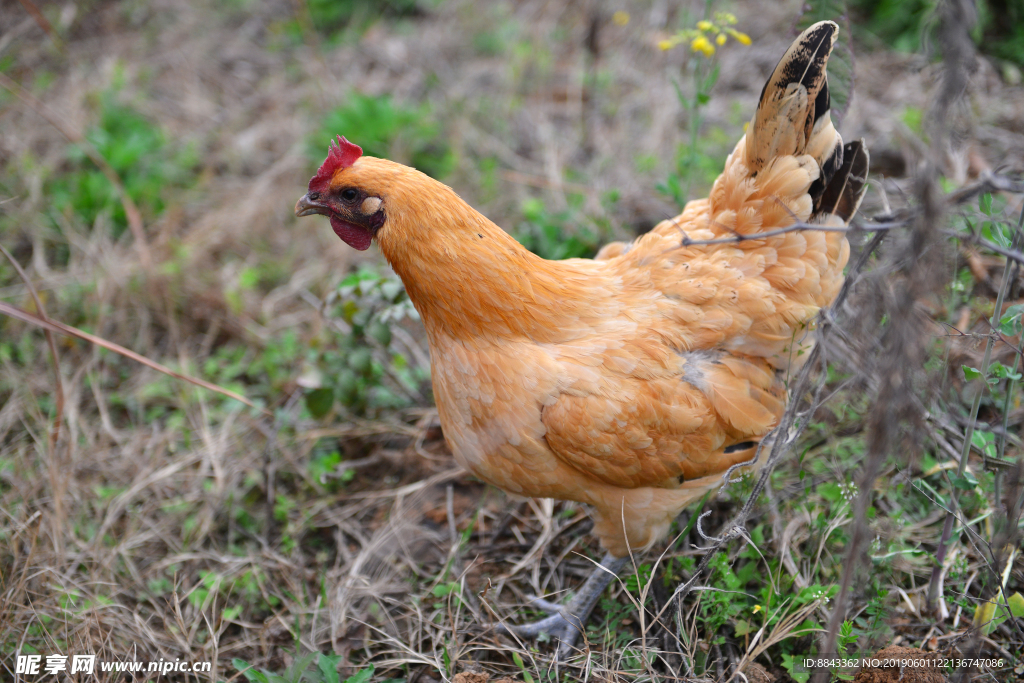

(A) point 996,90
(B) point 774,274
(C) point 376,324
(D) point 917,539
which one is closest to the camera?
(B) point 774,274

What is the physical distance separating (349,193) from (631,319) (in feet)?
4.05

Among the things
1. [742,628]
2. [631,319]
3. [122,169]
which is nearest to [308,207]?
[631,319]

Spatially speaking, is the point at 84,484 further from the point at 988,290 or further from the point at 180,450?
the point at 988,290

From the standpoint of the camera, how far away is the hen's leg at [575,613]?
→ 8.85 ft

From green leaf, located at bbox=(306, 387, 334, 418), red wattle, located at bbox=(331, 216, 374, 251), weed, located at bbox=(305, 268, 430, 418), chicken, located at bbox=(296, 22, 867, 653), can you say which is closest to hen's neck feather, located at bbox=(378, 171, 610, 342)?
chicken, located at bbox=(296, 22, 867, 653)

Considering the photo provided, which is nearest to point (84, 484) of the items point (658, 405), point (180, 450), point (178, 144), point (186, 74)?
point (180, 450)

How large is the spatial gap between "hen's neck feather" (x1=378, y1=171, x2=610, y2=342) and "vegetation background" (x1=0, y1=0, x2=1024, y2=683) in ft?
2.68

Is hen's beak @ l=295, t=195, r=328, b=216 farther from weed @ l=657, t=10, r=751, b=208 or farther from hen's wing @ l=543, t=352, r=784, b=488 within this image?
weed @ l=657, t=10, r=751, b=208

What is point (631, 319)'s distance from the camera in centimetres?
247

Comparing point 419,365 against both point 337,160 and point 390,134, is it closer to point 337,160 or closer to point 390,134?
point 337,160

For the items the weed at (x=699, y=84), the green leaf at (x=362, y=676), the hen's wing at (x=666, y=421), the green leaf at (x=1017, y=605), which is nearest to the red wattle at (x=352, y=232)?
the hen's wing at (x=666, y=421)

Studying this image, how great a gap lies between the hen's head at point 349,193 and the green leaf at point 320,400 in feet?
4.29

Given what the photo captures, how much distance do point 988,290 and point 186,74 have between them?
7292 millimetres

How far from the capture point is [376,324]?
321 cm
